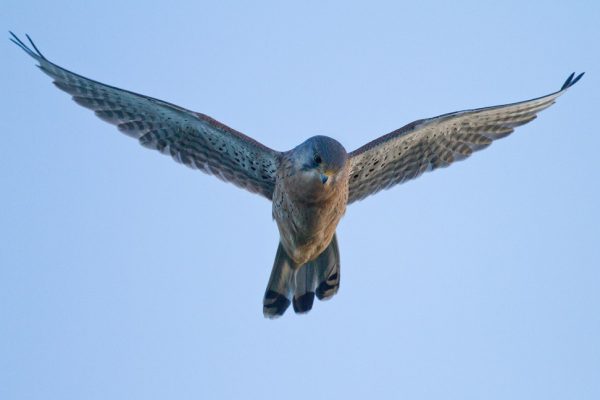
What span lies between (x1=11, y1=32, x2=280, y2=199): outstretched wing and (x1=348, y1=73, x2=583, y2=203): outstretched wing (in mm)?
1017

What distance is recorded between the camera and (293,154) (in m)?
9.16

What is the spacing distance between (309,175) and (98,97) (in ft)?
8.54

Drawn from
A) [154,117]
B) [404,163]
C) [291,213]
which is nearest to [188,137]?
[154,117]

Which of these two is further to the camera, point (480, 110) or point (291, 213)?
point (480, 110)

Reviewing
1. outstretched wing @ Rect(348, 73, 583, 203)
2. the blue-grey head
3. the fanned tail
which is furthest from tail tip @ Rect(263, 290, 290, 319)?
the blue-grey head

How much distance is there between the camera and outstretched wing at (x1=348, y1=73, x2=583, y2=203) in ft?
32.9

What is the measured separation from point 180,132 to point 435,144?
2778 millimetres

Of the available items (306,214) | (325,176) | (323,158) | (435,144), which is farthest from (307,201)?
(435,144)

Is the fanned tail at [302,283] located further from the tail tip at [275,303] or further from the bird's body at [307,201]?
the bird's body at [307,201]

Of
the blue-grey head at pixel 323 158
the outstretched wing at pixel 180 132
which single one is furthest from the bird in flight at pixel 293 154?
the blue-grey head at pixel 323 158

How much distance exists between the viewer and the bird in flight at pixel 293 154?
31.0ft

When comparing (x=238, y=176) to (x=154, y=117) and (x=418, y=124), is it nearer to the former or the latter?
(x=154, y=117)

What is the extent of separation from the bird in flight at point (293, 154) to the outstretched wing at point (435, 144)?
0.01 metres

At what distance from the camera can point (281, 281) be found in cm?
1030
